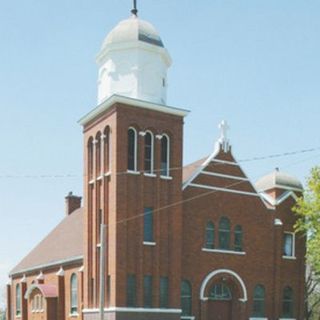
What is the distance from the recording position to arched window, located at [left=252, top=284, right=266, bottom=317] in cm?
3966

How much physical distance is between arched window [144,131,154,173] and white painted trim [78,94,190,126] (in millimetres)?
1438

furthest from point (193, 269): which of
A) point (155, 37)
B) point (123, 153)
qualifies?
point (155, 37)

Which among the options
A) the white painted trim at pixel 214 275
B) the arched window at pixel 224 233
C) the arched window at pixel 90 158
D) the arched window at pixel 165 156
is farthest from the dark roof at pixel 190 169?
the white painted trim at pixel 214 275

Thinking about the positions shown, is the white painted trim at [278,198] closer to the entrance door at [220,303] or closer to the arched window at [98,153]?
the entrance door at [220,303]

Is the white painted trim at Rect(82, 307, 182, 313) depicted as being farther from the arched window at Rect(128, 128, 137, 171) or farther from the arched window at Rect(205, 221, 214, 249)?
the arched window at Rect(128, 128, 137, 171)

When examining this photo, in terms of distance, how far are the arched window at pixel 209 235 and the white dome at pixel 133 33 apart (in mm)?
10139

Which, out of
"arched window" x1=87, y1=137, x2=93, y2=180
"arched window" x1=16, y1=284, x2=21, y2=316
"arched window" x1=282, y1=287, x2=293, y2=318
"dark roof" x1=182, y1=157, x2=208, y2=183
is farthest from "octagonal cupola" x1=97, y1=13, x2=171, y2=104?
"arched window" x1=16, y1=284, x2=21, y2=316

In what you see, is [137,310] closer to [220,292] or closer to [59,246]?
[220,292]

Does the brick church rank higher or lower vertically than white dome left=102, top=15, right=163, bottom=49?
lower

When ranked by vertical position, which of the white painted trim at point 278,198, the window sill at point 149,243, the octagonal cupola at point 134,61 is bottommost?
the window sill at point 149,243

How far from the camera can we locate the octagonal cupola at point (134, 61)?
37000mm

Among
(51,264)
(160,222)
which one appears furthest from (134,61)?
(51,264)

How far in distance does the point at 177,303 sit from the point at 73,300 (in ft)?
24.4

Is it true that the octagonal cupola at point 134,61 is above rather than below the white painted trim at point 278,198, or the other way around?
above
